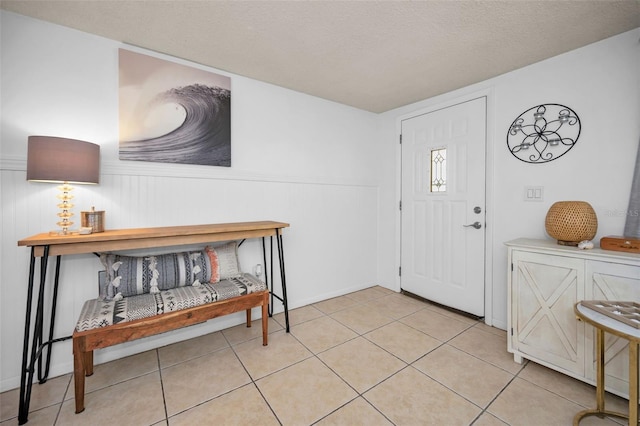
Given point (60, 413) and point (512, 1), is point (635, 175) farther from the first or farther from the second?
point (60, 413)

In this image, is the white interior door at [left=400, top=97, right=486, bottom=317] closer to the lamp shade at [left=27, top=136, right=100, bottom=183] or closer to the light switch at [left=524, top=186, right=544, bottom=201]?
the light switch at [left=524, top=186, right=544, bottom=201]

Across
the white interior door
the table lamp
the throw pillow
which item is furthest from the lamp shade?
the white interior door

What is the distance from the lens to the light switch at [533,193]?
2.16m

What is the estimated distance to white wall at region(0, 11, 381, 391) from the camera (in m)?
1.66

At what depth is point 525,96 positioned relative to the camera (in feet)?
7.38

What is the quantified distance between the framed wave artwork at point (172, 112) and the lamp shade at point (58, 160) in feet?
1.34

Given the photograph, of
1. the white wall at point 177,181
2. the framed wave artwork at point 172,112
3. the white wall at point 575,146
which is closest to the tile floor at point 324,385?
the white wall at point 177,181

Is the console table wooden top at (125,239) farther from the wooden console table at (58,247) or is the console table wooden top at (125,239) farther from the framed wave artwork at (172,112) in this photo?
the framed wave artwork at (172,112)

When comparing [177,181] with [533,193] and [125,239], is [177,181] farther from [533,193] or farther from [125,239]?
[533,193]

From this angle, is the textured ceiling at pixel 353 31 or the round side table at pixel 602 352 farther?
the textured ceiling at pixel 353 31

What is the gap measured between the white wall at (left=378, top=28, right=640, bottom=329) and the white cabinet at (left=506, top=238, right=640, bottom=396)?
408mm

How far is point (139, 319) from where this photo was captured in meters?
1.58

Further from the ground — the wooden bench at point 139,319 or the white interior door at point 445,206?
the white interior door at point 445,206

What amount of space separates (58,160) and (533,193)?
3.30 metres
